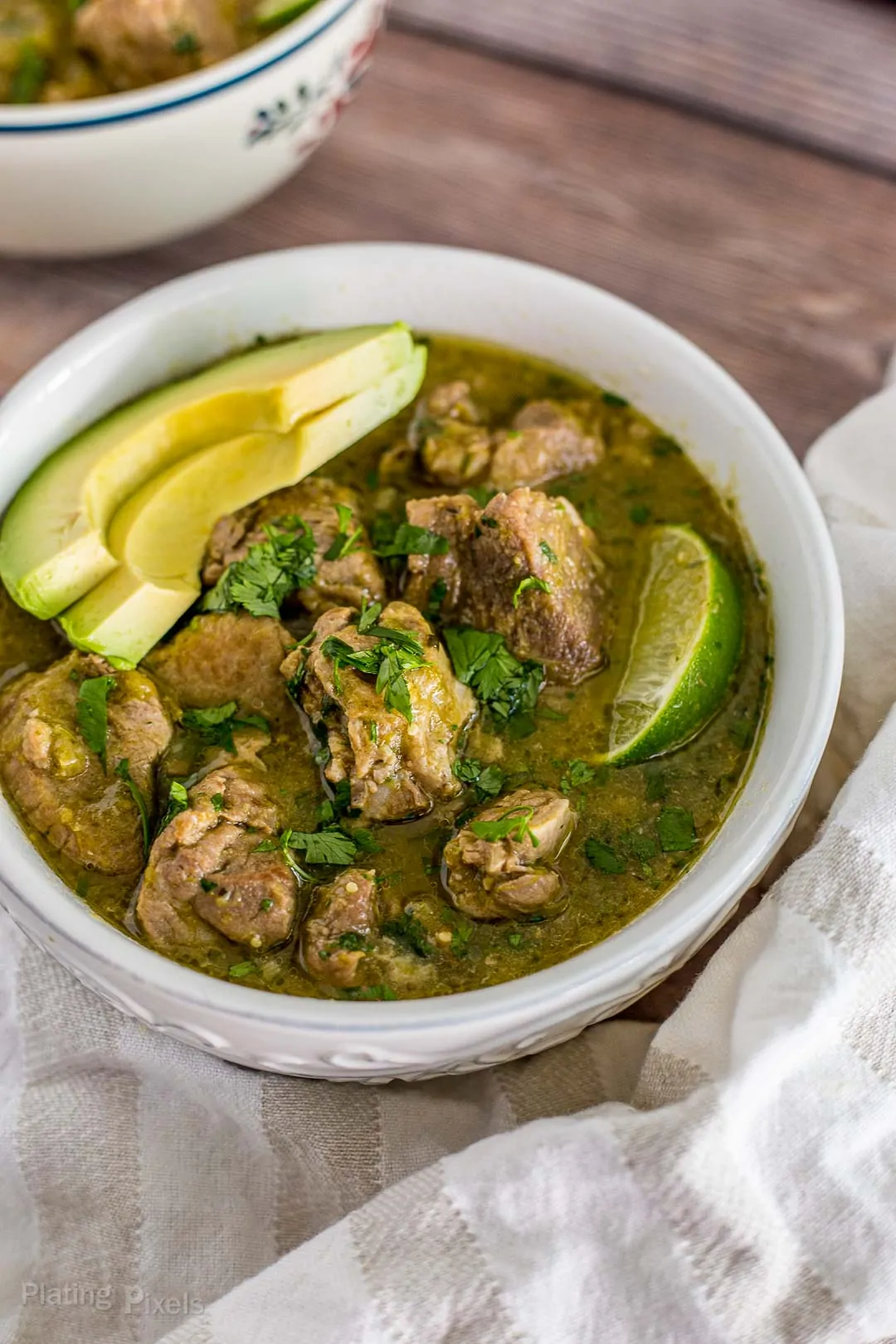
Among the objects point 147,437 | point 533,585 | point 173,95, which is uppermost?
point 173,95

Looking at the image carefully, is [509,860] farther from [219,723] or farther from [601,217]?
[601,217]

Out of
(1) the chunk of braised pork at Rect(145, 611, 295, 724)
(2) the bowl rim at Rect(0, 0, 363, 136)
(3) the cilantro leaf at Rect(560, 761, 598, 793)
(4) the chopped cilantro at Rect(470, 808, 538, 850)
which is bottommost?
(3) the cilantro leaf at Rect(560, 761, 598, 793)

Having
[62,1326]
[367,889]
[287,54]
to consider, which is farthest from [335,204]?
[62,1326]

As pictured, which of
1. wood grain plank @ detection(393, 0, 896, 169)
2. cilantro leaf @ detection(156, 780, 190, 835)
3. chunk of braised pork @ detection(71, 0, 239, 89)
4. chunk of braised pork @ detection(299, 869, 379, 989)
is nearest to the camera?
chunk of braised pork @ detection(299, 869, 379, 989)

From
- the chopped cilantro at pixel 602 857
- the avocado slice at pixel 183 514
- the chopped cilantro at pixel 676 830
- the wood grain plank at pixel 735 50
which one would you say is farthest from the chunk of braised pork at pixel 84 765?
the wood grain plank at pixel 735 50

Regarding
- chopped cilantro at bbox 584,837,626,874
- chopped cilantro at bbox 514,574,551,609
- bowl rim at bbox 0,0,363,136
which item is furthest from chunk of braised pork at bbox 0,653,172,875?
bowl rim at bbox 0,0,363,136

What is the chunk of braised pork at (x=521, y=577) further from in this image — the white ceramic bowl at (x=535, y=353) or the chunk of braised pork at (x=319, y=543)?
the white ceramic bowl at (x=535, y=353)

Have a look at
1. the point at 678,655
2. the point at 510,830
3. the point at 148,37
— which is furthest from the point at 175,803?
the point at 148,37

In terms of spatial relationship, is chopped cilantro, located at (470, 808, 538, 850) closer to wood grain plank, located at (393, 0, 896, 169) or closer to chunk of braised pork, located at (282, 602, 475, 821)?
chunk of braised pork, located at (282, 602, 475, 821)
